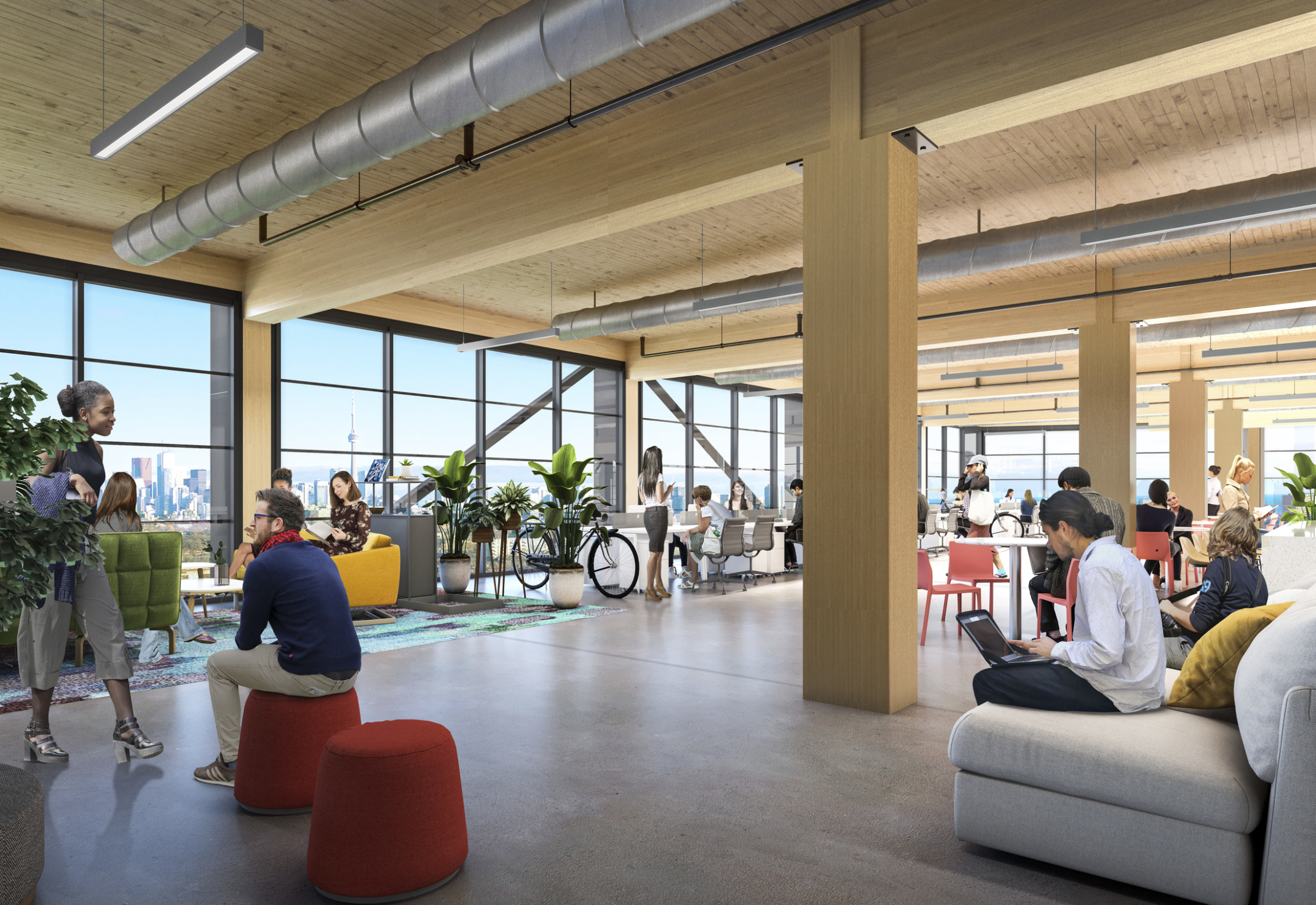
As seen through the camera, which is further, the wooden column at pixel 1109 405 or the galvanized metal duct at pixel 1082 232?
the wooden column at pixel 1109 405

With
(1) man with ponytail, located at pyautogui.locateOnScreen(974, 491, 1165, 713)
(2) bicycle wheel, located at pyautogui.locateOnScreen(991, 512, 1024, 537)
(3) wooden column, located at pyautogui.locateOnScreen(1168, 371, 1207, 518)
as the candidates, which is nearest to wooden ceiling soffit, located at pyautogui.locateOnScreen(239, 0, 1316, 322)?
(1) man with ponytail, located at pyautogui.locateOnScreen(974, 491, 1165, 713)

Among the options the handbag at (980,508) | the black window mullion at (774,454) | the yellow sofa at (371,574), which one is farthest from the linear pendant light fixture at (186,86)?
the black window mullion at (774,454)

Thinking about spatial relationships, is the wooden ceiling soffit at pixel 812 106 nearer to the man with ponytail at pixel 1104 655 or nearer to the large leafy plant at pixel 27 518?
the man with ponytail at pixel 1104 655

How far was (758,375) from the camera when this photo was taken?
14.8m

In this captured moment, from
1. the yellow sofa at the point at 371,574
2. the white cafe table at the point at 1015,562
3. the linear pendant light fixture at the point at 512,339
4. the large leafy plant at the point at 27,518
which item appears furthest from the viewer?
the linear pendant light fixture at the point at 512,339

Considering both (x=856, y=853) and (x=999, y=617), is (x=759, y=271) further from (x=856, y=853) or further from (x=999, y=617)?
(x=856, y=853)

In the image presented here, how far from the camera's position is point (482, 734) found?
404 centimetres

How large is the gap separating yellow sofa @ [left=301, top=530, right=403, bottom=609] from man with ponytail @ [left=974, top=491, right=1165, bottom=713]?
6009mm

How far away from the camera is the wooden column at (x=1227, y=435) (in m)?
17.9

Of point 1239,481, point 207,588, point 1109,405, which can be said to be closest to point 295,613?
point 207,588

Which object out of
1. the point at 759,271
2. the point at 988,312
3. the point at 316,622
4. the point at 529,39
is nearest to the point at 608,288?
the point at 759,271

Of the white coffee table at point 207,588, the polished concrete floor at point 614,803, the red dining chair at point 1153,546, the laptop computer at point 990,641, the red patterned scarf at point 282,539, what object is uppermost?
the red patterned scarf at point 282,539

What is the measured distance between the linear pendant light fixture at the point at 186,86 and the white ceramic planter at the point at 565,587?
521 cm

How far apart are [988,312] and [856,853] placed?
9.55 metres
